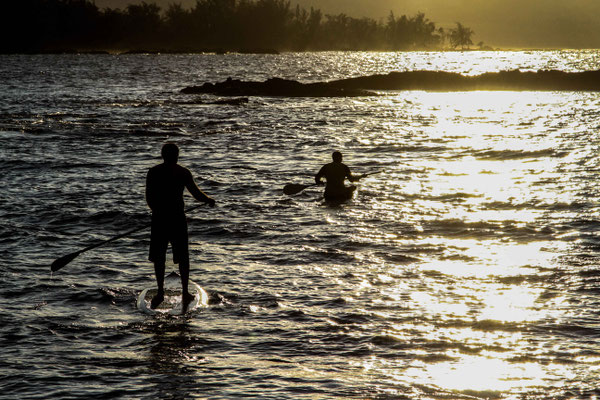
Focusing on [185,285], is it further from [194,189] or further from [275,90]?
[275,90]

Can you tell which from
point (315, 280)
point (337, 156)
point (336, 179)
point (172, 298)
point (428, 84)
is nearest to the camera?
point (172, 298)

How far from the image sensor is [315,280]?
14.8 meters

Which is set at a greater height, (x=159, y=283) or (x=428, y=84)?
(x=428, y=84)

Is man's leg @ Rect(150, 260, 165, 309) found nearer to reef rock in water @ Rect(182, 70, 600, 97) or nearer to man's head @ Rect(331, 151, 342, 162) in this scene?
man's head @ Rect(331, 151, 342, 162)

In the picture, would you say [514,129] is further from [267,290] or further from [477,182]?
[267,290]

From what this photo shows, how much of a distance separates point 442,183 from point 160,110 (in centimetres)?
3872

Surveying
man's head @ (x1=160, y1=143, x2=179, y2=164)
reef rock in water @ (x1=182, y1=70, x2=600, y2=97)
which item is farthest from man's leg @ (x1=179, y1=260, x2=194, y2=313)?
reef rock in water @ (x1=182, y1=70, x2=600, y2=97)

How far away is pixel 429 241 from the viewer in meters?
18.2

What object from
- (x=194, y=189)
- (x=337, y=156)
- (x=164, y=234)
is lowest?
(x=164, y=234)

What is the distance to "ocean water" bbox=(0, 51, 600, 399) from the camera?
10.1 meters

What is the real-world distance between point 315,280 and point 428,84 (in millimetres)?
80618

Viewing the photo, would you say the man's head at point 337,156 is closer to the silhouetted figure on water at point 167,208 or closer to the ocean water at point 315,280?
the ocean water at point 315,280

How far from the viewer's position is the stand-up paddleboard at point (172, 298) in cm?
1281

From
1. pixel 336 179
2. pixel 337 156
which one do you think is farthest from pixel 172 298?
pixel 336 179
